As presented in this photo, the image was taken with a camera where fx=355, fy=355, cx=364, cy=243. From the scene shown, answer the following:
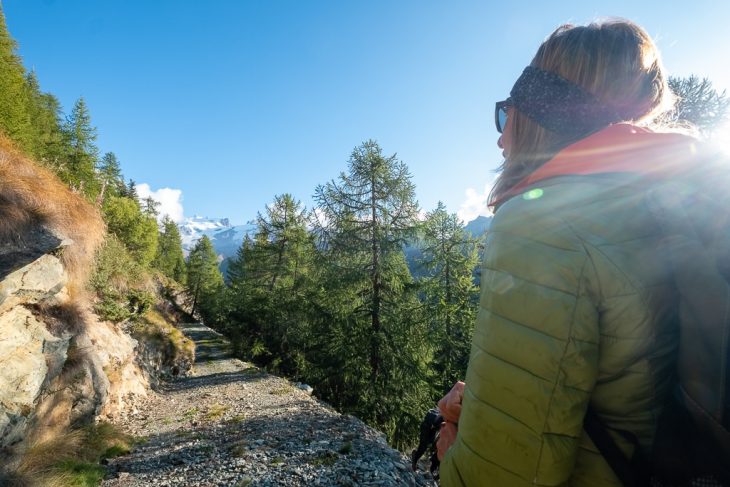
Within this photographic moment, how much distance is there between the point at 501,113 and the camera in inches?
65.3

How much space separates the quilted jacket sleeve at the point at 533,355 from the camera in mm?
1063

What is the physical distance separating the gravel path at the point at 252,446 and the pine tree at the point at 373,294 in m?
2.06

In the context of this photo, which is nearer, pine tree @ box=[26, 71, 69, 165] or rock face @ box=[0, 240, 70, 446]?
rock face @ box=[0, 240, 70, 446]

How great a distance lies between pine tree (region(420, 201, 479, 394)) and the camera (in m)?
16.4

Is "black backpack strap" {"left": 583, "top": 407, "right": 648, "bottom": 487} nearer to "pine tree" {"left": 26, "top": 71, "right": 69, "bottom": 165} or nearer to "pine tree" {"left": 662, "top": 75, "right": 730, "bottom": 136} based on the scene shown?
"pine tree" {"left": 662, "top": 75, "right": 730, "bottom": 136}

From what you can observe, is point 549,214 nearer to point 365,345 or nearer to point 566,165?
point 566,165

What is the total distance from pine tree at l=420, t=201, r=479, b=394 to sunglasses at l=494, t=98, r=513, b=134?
12835 millimetres

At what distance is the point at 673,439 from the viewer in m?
1.01

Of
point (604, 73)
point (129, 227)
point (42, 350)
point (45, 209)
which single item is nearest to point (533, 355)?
point (604, 73)

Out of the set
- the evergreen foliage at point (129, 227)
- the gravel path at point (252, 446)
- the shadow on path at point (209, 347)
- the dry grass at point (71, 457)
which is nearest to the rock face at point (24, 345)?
Answer: the dry grass at point (71, 457)

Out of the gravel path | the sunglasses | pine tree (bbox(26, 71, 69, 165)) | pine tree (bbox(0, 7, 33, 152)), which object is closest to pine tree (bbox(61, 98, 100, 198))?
pine tree (bbox(26, 71, 69, 165))

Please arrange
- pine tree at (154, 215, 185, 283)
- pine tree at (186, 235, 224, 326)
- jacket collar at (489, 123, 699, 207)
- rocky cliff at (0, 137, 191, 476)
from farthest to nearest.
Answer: pine tree at (154, 215, 185, 283) → pine tree at (186, 235, 224, 326) → rocky cliff at (0, 137, 191, 476) → jacket collar at (489, 123, 699, 207)

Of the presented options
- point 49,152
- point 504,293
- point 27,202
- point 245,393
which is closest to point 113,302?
point 245,393

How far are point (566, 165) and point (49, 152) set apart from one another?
128 feet
